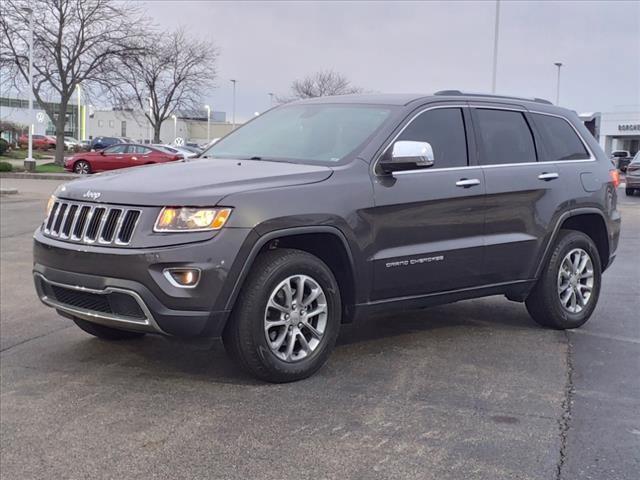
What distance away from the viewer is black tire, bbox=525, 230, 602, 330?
6.04 m

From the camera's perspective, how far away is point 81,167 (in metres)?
30.4

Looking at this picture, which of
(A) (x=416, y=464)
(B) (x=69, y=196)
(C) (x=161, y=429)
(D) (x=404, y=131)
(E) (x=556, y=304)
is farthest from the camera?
(E) (x=556, y=304)

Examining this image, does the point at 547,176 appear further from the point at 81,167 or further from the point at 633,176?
the point at 81,167

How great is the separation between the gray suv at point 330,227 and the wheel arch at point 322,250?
0.04 ft

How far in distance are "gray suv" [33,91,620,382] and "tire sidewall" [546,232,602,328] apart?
1 cm

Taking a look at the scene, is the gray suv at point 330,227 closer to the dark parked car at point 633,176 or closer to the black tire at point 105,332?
the black tire at point 105,332

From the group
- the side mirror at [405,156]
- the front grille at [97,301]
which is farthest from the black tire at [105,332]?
the side mirror at [405,156]

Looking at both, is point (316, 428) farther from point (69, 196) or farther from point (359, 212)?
point (69, 196)

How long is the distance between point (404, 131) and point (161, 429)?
2590mm

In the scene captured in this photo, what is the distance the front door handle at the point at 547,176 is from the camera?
19.5 feet

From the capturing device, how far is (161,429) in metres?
3.96

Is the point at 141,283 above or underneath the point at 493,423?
above

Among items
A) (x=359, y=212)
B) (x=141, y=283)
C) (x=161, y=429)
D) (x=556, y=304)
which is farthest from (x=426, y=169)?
(x=161, y=429)

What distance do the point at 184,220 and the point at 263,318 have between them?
740 millimetres
